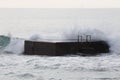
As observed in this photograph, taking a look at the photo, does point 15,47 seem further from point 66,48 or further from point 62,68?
point 62,68

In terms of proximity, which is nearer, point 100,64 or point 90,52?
point 100,64

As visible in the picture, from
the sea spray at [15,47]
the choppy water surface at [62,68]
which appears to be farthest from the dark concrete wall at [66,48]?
the sea spray at [15,47]

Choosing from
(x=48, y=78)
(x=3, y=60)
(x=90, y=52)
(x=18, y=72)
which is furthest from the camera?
(x=90, y=52)

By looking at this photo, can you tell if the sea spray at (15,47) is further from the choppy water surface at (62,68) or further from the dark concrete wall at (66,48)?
the choppy water surface at (62,68)

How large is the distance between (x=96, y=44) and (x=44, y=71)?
27.2 feet

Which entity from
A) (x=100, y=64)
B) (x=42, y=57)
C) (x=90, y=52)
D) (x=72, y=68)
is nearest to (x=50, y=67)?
(x=72, y=68)

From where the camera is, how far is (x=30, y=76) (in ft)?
63.1

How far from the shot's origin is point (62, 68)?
21672mm

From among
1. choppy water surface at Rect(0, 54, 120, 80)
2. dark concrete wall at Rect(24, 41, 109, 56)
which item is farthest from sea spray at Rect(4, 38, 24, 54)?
choppy water surface at Rect(0, 54, 120, 80)

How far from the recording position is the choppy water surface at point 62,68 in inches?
754

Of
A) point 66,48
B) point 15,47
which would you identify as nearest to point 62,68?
point 66,48

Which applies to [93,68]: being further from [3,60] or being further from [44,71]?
[3,60]

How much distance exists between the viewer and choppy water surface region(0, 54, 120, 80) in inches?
754

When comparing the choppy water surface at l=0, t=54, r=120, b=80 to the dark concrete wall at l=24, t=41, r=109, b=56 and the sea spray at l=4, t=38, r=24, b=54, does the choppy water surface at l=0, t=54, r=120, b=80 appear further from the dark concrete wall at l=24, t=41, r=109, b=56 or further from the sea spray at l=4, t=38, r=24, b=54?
the sea spray at l=4, t=38, r=24, b=54
